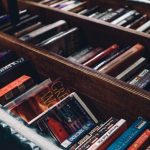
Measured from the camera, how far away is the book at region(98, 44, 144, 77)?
1186 millimetres

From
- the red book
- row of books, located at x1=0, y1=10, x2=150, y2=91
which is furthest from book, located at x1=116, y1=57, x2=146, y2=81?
the red book

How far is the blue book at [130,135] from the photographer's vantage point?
0.92 m

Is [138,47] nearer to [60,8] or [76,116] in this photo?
[76,116]

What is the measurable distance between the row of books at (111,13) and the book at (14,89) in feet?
1.81

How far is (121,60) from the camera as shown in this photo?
1.21 m

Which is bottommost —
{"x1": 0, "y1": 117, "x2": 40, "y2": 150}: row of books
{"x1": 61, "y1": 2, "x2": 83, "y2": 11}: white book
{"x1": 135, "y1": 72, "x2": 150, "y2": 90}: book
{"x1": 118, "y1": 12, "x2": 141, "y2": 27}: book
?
{"x1": 135, "y1": 72, "x2": 150, "y2": 90}: book

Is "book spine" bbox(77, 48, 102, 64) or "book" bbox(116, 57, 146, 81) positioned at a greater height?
"book" bbox(116, 57, 146, 81)

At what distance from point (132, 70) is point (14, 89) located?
0.43 metres

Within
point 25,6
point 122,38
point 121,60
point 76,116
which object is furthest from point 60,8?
point 76,116

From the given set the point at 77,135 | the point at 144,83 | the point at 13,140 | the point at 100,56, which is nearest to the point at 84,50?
the point at 100,56

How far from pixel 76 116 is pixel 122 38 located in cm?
42

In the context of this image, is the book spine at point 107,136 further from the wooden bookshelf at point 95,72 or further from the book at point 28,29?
the book at point 28,29

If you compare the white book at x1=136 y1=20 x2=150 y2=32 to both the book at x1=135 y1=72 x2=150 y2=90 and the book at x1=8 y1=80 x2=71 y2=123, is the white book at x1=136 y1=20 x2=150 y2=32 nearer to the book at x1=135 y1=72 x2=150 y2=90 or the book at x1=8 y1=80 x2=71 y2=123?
the book at x1=135 y1=72 x2=150 y2=90

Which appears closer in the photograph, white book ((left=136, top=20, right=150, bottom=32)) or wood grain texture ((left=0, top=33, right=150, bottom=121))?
wood grain texture ((left=0, top=33, right=150, bottom=121))
